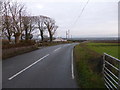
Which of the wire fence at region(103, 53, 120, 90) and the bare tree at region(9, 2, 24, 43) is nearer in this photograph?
the wire fence at region(103, 53, 120, 90)

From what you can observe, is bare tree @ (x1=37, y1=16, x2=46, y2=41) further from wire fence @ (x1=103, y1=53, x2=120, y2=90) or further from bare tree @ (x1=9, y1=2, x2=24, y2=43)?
wire fence @ (x1=103, y1=53, x2=120, y2=90)

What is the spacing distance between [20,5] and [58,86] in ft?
99.4

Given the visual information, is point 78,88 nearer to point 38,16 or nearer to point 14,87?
point 14,87

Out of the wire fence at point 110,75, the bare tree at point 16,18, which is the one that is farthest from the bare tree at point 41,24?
the wire fence at point 110,75

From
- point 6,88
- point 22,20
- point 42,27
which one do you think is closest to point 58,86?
point 6,88

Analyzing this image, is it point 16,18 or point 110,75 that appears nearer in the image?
point 110,75

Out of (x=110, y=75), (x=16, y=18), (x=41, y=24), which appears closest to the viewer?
(x=110, y=75)

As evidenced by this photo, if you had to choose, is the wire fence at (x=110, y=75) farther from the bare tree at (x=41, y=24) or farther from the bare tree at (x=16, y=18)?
the bare tree at (x=41, y=24)

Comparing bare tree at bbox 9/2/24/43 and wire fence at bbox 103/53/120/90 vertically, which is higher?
bare tree at bbox 9/2/24/43

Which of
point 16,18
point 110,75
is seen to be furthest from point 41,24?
point 110,75

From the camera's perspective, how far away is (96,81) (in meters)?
6.05

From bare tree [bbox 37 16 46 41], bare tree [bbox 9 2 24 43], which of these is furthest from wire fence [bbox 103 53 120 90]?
bare tree [bbox 37 16 46 41]

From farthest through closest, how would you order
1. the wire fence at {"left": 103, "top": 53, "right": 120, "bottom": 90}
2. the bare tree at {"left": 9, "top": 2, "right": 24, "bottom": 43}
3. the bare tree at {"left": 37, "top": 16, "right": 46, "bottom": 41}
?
the bare tree at {"left": 37, "top": 16, "right": 46, "bottom": 41} → the bare tree at {"left": 9, "top": 2, "right": 24, "bottom": 43} → the wire fence at {"left": 103, "top": 53, "right": 120, "bottom": 90}

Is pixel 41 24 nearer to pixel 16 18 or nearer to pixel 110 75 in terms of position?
pixel 16 18
